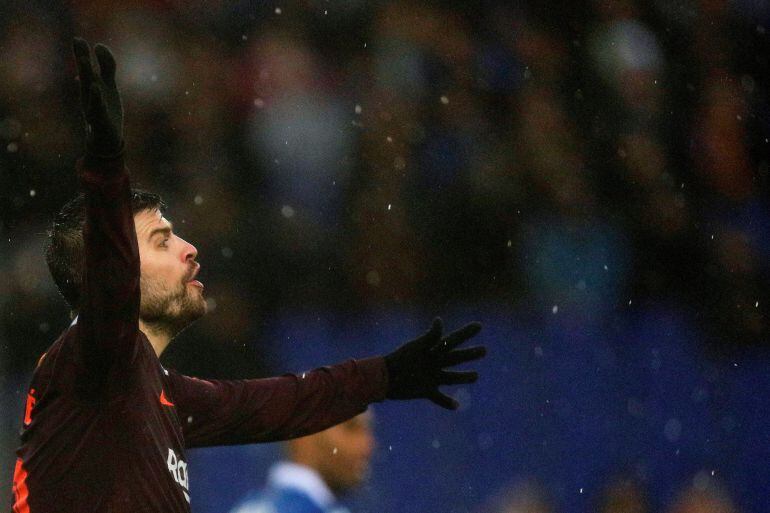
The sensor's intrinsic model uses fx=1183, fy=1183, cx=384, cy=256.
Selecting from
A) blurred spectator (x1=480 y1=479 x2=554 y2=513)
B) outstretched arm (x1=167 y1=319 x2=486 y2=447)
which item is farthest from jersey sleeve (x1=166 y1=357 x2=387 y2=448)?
blurred spectator (x1=480 y1=479 x2=554 y2=513)

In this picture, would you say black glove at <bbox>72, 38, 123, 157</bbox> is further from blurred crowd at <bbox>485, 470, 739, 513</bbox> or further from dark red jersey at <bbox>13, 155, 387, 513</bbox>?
blurred crowd at <bbox>485, 470, 739, 513</bbox>

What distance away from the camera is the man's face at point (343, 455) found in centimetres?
399

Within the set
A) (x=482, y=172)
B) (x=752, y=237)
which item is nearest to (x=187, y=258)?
(x=482, y=172)

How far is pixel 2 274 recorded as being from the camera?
5129mm

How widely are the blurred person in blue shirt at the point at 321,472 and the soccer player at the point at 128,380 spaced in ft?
3.23

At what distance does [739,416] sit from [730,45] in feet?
6.16

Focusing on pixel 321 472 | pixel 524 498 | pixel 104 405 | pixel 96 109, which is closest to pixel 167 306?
pixel 104 405

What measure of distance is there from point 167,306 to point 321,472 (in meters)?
1.50

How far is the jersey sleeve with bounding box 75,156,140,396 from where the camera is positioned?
2.12 meters

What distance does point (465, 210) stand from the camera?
5484 millimetres

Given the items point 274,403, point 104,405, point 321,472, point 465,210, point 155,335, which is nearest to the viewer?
point 104,405

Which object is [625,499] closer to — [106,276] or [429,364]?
[429,364]

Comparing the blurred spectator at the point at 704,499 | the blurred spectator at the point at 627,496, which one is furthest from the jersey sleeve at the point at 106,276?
the blurred spectator at the point at 704,499

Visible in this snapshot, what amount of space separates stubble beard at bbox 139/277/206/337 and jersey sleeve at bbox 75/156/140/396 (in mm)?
324
